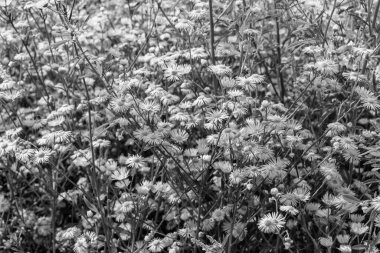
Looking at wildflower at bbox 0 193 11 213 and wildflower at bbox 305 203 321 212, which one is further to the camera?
wildflower at bbox 0 193 11 213

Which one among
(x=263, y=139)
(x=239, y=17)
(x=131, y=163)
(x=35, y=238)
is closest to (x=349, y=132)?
(x=263, y=139)

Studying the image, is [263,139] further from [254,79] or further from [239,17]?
[239,17]

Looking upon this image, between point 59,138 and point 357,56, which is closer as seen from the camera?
point 59,138

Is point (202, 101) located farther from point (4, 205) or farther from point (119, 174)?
point (4, 205)

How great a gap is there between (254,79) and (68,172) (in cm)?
120

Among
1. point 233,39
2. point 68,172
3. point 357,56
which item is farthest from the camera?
point 233,39

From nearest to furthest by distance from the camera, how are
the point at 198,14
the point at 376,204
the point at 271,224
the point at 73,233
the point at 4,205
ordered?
the point at 376,204 → the point at 271,224 → the point at 73,233 → the point at 198,14 → the point at 4,205

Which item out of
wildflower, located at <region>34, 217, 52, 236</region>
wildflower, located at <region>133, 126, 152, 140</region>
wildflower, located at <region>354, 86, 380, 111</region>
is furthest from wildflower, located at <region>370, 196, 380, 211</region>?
wildflower, located at <region>34, 217, 52, 236</region>

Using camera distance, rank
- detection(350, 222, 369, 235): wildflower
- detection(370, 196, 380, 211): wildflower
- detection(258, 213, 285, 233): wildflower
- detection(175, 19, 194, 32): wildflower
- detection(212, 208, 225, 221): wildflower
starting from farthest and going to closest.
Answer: detection(175, 19, 194, 32): wildflower
detection(212, 208, 225, 221): wildflower
detection(350, 222, 369, 235): wildflower
detection(258, 213, 285, 233): wildflower
detection(370, 196, 380, 211): wildflower

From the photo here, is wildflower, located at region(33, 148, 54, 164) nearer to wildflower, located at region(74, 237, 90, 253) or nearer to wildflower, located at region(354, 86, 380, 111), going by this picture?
wildflower, located at region(74, 237, 90, 253)

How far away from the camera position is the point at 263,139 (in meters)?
2.24

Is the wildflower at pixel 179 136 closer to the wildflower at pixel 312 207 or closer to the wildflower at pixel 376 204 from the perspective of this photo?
the wildflower at pixel 312 207

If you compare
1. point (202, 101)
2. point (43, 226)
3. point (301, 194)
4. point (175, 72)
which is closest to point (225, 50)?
point (175, 72)

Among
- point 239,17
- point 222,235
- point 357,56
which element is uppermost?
point 239,17
